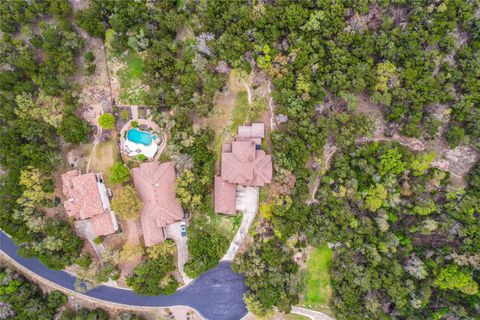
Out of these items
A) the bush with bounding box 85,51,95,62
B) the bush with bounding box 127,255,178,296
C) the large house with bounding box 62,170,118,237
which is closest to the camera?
the bush with bounding box 127,255,178,296

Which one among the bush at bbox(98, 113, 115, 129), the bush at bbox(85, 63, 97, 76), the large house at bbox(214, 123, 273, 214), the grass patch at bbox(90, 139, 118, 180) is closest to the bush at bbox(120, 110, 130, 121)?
the bush at bbox(98, 113, 115, 129)

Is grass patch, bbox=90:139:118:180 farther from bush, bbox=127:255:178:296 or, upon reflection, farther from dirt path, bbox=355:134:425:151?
dirt path, bbox=355:134:425:151

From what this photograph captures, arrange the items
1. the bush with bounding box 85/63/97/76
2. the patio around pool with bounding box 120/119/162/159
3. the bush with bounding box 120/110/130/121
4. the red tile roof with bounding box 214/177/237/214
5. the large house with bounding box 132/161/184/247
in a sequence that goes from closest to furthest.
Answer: the large house with bounding box 132/161/184/247 < the bush with bounding box 85/63/97/76 < the red tile roof with bounding box 214/177/237/214 < the bush with bounding box 120/110/130/121 < the patio around pool with bounding box 120/119/162/159

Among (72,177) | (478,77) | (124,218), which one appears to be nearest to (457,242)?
(478,77)

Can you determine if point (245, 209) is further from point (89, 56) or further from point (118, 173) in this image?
point (89, 56)

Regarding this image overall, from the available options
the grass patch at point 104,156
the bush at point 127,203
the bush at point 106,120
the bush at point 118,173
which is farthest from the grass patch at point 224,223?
the bush at point 106,120

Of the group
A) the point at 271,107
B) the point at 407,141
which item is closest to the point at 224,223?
the point at 271,107
